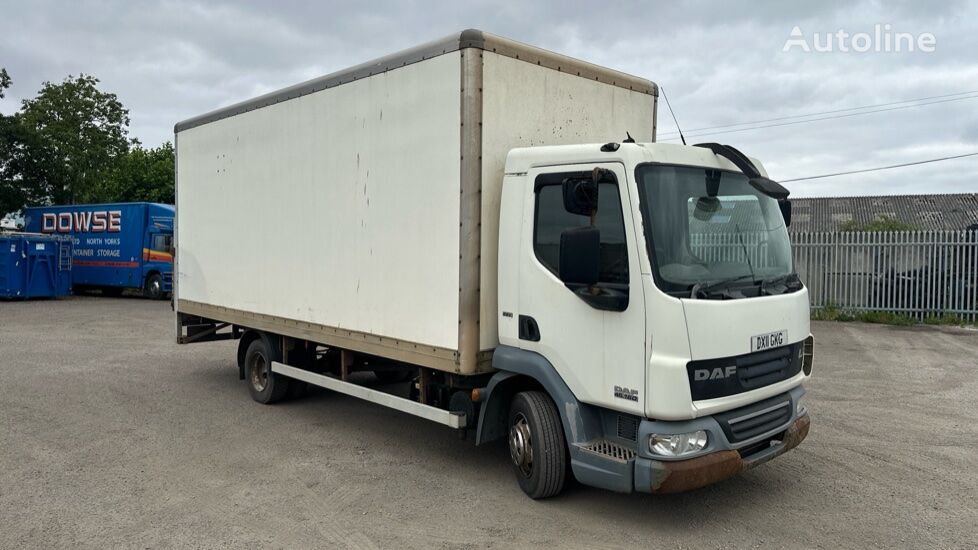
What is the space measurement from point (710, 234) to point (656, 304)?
73 centimetres

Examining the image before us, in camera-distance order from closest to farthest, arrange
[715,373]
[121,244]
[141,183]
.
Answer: [715,373]
[121,244]
[141,183]

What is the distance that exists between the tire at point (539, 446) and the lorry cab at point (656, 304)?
207mm

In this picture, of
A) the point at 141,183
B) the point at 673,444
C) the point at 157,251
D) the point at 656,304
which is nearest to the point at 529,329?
the point at 656,304

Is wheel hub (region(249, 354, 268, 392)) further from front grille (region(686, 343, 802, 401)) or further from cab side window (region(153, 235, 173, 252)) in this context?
cab side window (region(153, 235, 173, 252))

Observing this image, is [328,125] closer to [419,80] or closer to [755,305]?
[419,80]

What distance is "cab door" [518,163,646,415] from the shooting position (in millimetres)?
4426

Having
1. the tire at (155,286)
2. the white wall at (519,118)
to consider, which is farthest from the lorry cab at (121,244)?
the white wall at (519,118)

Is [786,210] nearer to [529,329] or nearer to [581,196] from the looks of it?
[581,196]

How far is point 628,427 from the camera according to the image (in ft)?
15.1

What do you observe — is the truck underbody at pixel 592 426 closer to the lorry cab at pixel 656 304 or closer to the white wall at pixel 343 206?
the lorry cab at pixel 656 304

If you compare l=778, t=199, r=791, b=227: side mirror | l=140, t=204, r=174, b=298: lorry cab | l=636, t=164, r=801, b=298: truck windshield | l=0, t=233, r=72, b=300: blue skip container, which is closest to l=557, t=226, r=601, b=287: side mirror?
l=636, t=164, r=801, b=298: truck windshield

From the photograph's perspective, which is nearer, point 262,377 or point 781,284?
point 781,284

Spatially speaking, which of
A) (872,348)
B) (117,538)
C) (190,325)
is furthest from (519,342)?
(872,348)

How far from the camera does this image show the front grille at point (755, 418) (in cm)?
453
